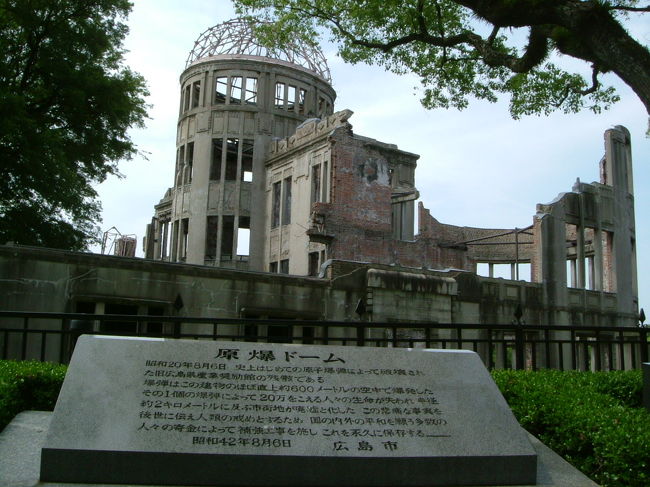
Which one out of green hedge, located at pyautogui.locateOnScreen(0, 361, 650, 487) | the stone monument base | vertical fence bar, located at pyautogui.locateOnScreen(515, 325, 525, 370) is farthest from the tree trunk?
Result: the stone monument base

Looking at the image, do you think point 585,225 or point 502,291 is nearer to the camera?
point 502,291

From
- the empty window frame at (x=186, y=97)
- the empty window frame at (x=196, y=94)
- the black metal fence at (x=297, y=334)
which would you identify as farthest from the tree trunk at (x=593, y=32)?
the empty window frame at (x=186, y=97)

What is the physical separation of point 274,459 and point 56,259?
15024mm

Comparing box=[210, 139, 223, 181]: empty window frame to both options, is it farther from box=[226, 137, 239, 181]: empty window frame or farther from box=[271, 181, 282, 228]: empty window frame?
box=[271, 181, 282, 228]: empty window frame

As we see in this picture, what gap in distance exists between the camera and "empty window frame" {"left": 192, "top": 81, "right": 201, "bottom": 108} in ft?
139

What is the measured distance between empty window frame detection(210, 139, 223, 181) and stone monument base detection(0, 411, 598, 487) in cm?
3524

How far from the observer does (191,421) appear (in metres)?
5.45

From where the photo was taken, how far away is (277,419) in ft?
18.3

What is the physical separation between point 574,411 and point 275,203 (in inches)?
1294

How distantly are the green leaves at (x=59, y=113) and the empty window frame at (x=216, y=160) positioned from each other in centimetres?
1095

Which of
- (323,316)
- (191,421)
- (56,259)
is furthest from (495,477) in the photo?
(323,316)

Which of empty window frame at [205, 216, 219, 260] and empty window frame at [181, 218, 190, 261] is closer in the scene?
empty window frame at [205, 216, 219, 260]

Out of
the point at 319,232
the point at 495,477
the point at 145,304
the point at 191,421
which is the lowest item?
the point at 495,477

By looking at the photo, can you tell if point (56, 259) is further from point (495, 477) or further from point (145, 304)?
point (495, 477)
